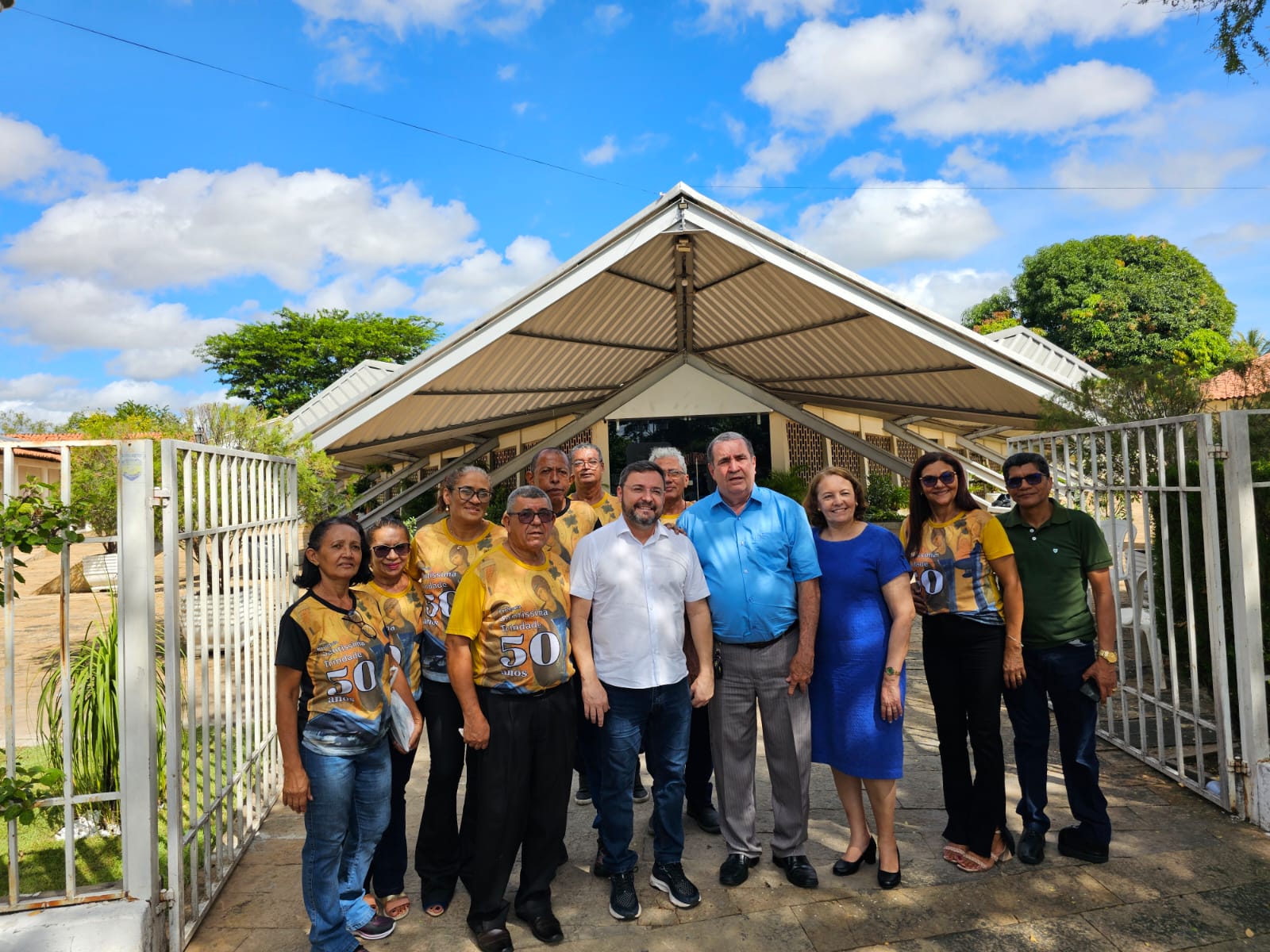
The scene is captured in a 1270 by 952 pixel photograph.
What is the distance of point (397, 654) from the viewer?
311cm

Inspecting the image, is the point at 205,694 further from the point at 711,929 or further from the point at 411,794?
the point at 711,929

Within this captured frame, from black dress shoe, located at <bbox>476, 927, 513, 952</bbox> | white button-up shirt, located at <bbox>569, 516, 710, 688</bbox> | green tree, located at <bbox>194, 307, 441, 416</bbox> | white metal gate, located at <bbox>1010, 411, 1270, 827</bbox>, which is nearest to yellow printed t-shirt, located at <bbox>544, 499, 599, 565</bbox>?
white button-up shirt, located at <bbox>569, 516, 710, 688</bbox>

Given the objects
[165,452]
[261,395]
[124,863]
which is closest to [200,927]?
[124,863]

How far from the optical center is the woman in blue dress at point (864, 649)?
324cm

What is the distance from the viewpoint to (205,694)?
10.8 ft

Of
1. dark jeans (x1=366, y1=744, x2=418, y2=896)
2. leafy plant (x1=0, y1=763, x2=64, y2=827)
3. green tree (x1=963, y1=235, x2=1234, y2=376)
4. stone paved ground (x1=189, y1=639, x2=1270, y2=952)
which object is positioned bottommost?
stone paved ground (x1=189, y1=639, x2=1270, y2=952)

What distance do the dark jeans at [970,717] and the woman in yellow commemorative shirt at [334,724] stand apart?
229 centimetres

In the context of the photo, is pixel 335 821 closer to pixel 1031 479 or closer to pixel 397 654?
pixel 397 654

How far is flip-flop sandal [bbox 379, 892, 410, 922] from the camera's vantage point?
322cm

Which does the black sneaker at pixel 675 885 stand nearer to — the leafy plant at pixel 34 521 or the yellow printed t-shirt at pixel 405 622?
the yellow printed t-shirt at pixel 405 622

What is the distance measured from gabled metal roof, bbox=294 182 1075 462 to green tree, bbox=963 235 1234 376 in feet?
54.4

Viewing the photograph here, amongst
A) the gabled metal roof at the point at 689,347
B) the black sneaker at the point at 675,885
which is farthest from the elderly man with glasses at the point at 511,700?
the gabled metal roof at the point at 689,347

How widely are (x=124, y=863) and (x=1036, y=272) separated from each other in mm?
33089

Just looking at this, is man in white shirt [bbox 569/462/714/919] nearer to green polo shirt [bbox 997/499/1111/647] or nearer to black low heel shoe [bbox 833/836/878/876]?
black low heel shoe [bbox 833/836/878/876]
